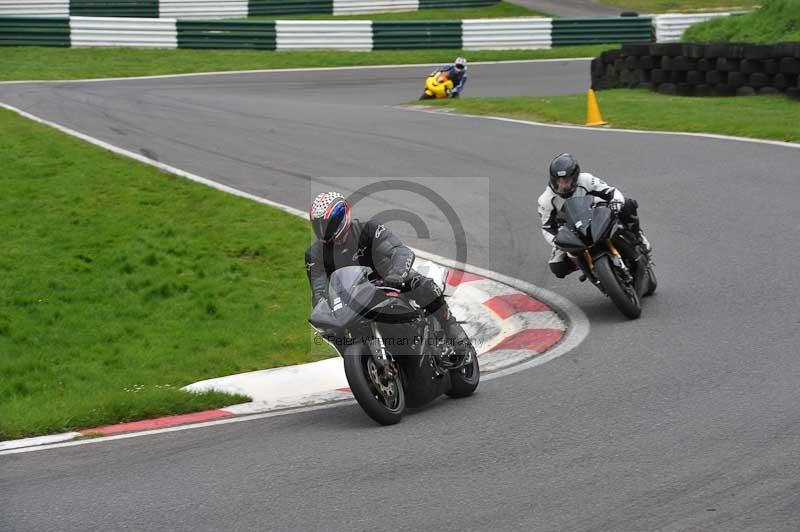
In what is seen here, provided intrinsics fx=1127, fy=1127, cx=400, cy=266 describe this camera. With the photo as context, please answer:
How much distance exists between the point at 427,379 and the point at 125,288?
4.48 m

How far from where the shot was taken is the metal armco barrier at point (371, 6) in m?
38.7

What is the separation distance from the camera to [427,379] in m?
7.52

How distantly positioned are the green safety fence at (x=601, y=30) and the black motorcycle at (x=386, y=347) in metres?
26.6

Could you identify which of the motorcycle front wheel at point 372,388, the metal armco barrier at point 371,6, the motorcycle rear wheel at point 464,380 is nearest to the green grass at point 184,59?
the metal armco barrier at point 371,6

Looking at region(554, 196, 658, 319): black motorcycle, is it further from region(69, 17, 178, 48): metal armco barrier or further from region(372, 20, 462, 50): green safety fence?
region(69, 17, 178, 48): metal armco barrier

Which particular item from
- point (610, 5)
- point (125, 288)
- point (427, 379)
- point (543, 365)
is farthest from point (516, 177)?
point (610, 5)

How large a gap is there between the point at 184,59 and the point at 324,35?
4.20 metres

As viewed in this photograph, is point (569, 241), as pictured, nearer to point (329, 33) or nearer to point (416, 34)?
point (329, 33)

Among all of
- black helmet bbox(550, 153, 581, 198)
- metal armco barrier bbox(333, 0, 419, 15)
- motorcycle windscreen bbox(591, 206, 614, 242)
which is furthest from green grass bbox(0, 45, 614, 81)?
motorcycle windscreen bbox(591, 206, 614, 242)

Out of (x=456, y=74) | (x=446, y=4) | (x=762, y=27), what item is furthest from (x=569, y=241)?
(x=446, y=4)

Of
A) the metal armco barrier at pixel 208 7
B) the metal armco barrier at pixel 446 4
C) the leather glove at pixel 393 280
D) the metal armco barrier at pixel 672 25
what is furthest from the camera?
the metal armco barrier at pixel 446 4

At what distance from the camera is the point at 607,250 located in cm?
970

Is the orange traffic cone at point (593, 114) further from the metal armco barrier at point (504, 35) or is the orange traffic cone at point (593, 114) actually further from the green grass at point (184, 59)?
the metal armco barrier at point (504, 35)

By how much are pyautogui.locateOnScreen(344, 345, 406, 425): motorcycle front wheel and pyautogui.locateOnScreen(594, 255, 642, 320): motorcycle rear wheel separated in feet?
8.87
